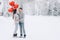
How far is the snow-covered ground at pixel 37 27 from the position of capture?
1125 mm

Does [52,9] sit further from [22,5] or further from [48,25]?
[22,5]

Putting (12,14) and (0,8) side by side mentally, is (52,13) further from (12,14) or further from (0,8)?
(0,8)

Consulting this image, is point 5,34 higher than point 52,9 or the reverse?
the reverse

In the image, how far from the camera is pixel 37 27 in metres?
1.15

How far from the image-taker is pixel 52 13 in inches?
43.7

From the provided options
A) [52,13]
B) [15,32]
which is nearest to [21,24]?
[15,32]

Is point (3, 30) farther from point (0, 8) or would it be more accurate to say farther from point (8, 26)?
point (0, 8)

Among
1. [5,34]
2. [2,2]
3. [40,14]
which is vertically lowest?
[5,34]

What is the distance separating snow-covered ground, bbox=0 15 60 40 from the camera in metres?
1.12

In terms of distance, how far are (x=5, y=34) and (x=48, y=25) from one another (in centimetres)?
41

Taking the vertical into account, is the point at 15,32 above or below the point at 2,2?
below

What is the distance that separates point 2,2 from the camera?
1165 millimetres

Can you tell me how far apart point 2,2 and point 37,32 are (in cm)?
42

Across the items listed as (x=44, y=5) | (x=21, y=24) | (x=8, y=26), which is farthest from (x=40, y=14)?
(x=8, y=26)
